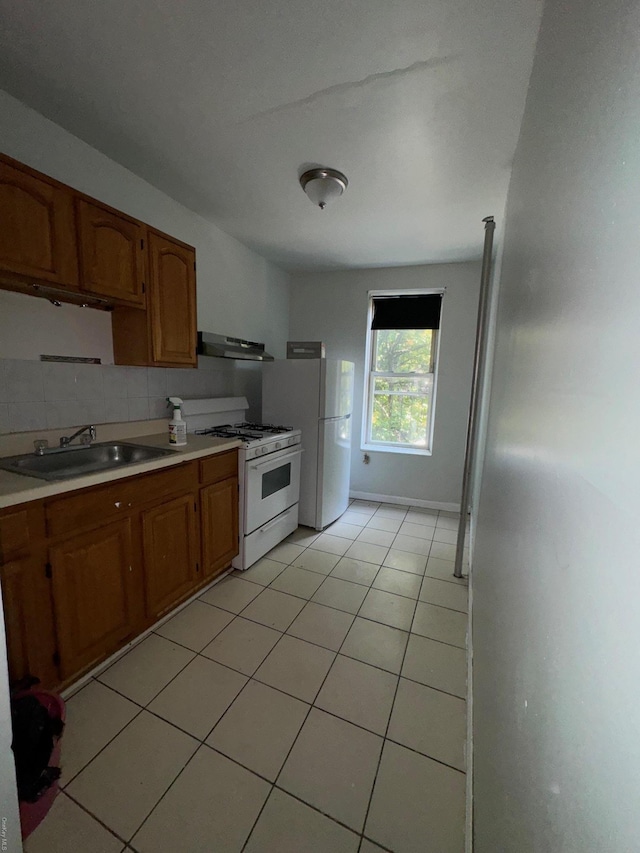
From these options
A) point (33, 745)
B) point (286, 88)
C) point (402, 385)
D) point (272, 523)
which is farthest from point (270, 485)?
point (286, 88)

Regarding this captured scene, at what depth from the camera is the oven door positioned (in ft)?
7.61

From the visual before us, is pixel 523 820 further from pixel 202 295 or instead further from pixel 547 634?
pixel 202 295

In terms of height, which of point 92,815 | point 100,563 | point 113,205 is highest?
point 113,205

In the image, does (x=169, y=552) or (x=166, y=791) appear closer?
(x=166, y=791)

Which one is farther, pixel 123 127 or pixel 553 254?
pixel 123 127

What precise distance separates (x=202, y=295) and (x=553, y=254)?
2.54m

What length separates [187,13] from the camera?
114 centimetres

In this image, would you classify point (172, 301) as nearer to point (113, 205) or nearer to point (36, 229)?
point (113, 205)

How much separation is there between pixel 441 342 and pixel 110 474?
3065 millimetres

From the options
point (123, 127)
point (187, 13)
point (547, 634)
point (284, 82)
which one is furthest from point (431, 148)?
point (547, 634)

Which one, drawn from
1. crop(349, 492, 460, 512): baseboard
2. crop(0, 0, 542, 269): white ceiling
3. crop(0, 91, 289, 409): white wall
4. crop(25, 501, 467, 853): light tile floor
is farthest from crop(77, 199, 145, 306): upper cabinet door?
crop(349, 492, 460, 512): baseboard

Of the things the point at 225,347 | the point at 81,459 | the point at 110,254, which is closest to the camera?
the point at 110,254

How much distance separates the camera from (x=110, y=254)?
174 centimetres

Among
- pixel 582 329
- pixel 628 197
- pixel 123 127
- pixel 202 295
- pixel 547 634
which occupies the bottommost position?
pixel 547 634
